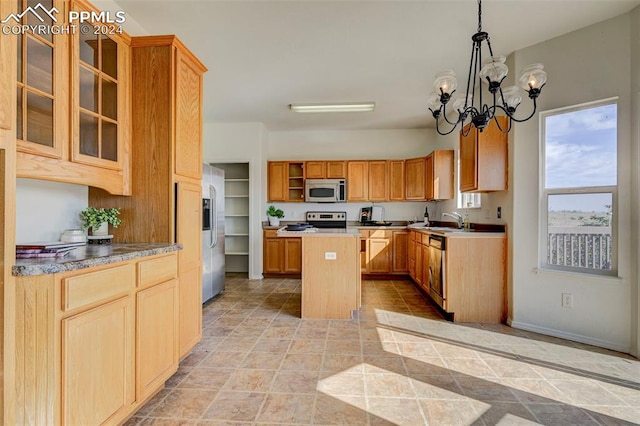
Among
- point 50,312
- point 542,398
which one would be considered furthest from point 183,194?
point 542,398

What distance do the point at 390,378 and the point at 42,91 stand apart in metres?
2.67

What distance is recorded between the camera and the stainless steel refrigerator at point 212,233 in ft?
13.1

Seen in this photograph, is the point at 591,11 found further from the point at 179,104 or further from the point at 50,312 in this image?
the point at 50,312

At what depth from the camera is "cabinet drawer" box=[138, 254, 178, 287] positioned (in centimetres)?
178

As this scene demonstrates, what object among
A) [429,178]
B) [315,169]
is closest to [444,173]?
[429,178]

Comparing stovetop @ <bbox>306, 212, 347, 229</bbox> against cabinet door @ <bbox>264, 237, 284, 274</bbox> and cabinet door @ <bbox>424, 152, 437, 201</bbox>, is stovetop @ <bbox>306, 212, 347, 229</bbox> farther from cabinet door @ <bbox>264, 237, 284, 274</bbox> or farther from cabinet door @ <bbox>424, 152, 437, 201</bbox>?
cabinet door @ <bbox>424, 152, 437, 201</bbox>

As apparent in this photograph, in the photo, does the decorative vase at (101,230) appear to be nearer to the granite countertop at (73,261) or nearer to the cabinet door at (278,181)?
the granite countertop at (73,261)

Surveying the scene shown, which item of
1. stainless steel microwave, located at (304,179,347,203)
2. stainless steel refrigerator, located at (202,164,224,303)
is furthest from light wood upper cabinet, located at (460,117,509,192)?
stainless steel refrigerator, located at (202,164,224,303)

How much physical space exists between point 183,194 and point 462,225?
3.74m

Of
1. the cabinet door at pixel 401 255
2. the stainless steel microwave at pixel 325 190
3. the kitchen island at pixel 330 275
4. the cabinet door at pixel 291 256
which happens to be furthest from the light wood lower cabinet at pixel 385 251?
the kitchen island at pixel 330 275

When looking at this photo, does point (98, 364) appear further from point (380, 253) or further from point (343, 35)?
point (380, 253)

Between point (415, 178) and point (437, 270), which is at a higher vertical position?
point (415, 178)

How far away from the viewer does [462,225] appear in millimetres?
4438

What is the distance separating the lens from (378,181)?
581cm
